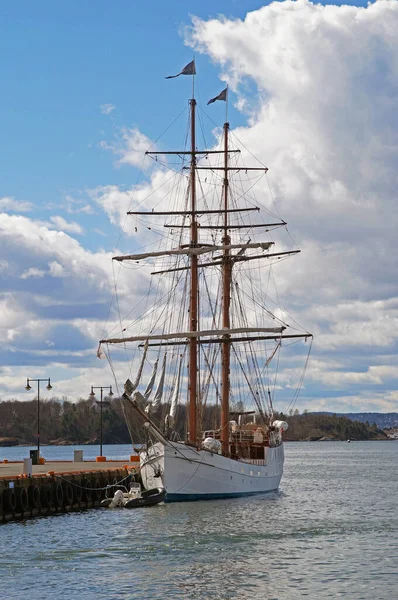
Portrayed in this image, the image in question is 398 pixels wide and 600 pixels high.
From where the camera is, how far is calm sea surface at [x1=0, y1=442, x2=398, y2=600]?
1316 inches

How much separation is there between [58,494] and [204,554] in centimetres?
1752

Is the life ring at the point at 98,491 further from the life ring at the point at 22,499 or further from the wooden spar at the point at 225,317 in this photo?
the wooden spar at the point at 225,317

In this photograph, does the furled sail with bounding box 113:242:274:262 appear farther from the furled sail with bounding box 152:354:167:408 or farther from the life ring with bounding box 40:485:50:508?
the life ring with bounding box 40:485:50:508

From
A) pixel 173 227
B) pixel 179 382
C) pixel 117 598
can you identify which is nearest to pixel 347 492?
pixel 179 382

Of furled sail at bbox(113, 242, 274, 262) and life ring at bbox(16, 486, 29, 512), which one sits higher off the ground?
furled sail at bbox(113, 242, 274, 262)

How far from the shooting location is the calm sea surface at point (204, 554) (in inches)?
1316

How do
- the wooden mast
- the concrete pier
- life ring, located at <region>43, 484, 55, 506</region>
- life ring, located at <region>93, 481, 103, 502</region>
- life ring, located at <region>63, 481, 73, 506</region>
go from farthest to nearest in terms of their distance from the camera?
the wooden mast, life ring, located at <region>93, 481, 103, 502</region>, life ring, located at <region>63, 481, 73, 506</region>, life ring, located at <region>43, 484, 55, 506</region>, the concrete pier

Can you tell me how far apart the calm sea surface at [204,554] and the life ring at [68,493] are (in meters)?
1.19

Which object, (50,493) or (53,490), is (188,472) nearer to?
(53,490)

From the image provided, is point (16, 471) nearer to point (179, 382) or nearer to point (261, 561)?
point (179, 382)

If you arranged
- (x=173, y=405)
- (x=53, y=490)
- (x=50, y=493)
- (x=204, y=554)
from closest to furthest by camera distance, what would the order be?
(x=204, y=554)
(x=50, y=493)
(x=53, y=490)
(x=173, y=405)

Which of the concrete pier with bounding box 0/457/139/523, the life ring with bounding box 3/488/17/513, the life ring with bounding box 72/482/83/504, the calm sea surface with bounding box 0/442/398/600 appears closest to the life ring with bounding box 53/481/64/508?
the concrete pier with bounding box 0/457/139/523

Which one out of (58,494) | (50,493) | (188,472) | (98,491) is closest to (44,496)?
(50,493)

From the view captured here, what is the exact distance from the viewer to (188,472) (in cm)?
5956
